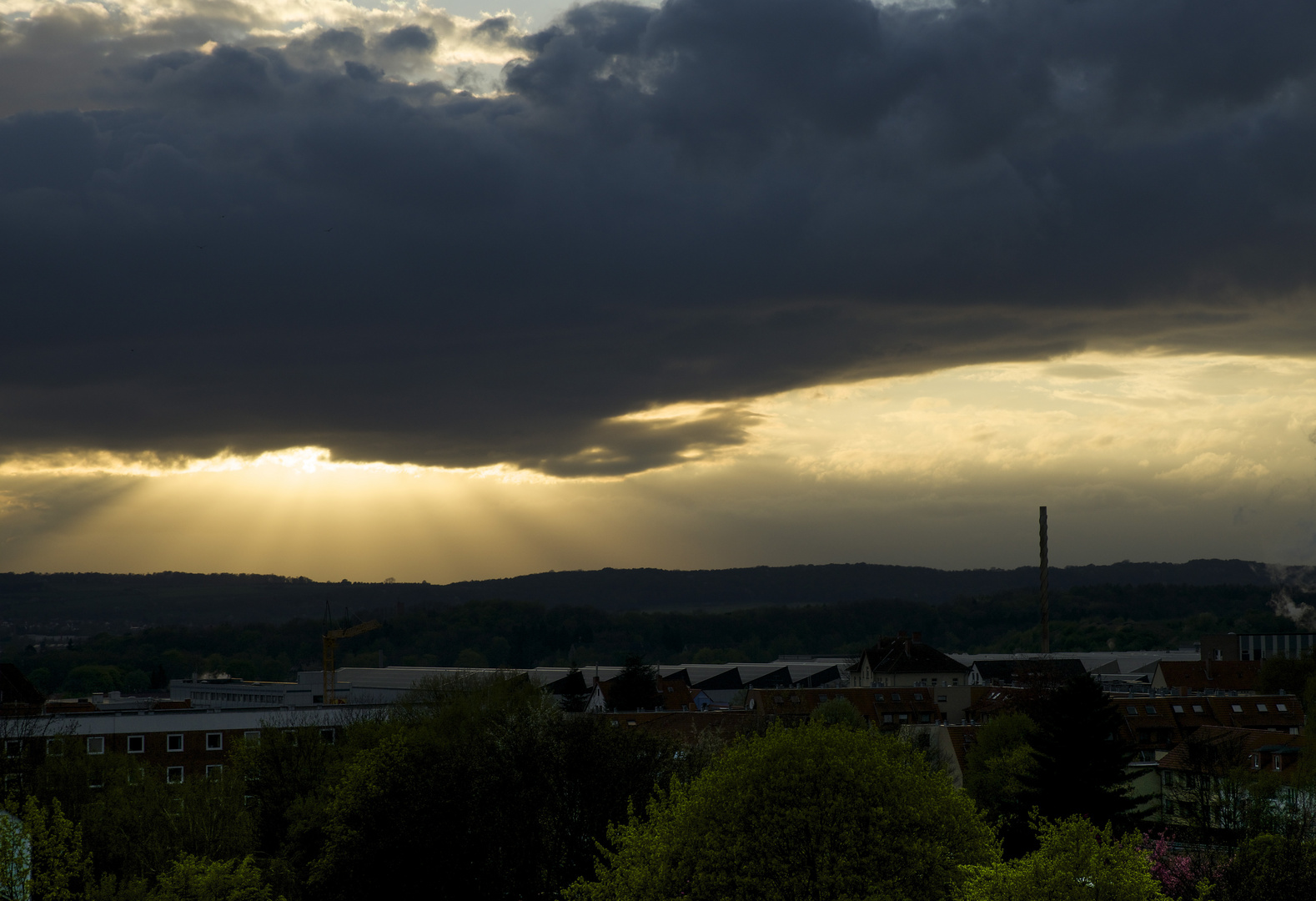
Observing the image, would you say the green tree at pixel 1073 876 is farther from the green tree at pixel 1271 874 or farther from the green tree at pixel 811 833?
the green tree at pixel 1271 874

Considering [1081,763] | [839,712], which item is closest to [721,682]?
[839,712]

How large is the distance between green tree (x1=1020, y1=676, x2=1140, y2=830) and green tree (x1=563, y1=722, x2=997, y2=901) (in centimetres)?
2504

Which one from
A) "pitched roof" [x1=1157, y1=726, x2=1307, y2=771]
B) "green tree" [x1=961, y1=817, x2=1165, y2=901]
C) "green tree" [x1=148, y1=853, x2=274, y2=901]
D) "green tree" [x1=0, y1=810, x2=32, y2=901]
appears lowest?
"pitched roof" [x1=1157, y1=726, x2=1307, y2=771]

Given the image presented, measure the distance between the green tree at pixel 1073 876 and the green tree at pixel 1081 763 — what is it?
1255 inches

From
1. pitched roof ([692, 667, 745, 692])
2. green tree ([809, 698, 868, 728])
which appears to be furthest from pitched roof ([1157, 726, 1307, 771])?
pitched roof ([692, 667, 745, 692])

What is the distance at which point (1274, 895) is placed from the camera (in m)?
38.6

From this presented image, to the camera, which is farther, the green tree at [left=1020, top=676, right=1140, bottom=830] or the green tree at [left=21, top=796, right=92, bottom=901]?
the green tree at [left=1020, top=676, right=1140, bottom=830]

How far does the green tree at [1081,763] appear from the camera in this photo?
200 feet

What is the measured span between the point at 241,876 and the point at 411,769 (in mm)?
14567

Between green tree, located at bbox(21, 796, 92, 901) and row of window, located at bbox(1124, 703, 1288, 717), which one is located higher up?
green tree, located at bbox(21, 796, 92, 901)

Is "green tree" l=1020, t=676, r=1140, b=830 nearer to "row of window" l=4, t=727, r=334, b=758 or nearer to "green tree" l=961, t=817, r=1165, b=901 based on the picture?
"green tree" l=961, t=817, r=1165, b=901

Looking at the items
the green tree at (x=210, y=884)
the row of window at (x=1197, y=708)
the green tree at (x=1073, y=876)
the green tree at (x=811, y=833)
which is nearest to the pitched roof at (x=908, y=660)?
the row of window at (x=1197, y=708)

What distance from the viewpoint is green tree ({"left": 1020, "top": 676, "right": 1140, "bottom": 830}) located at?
6088cm

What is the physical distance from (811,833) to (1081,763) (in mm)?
30210
